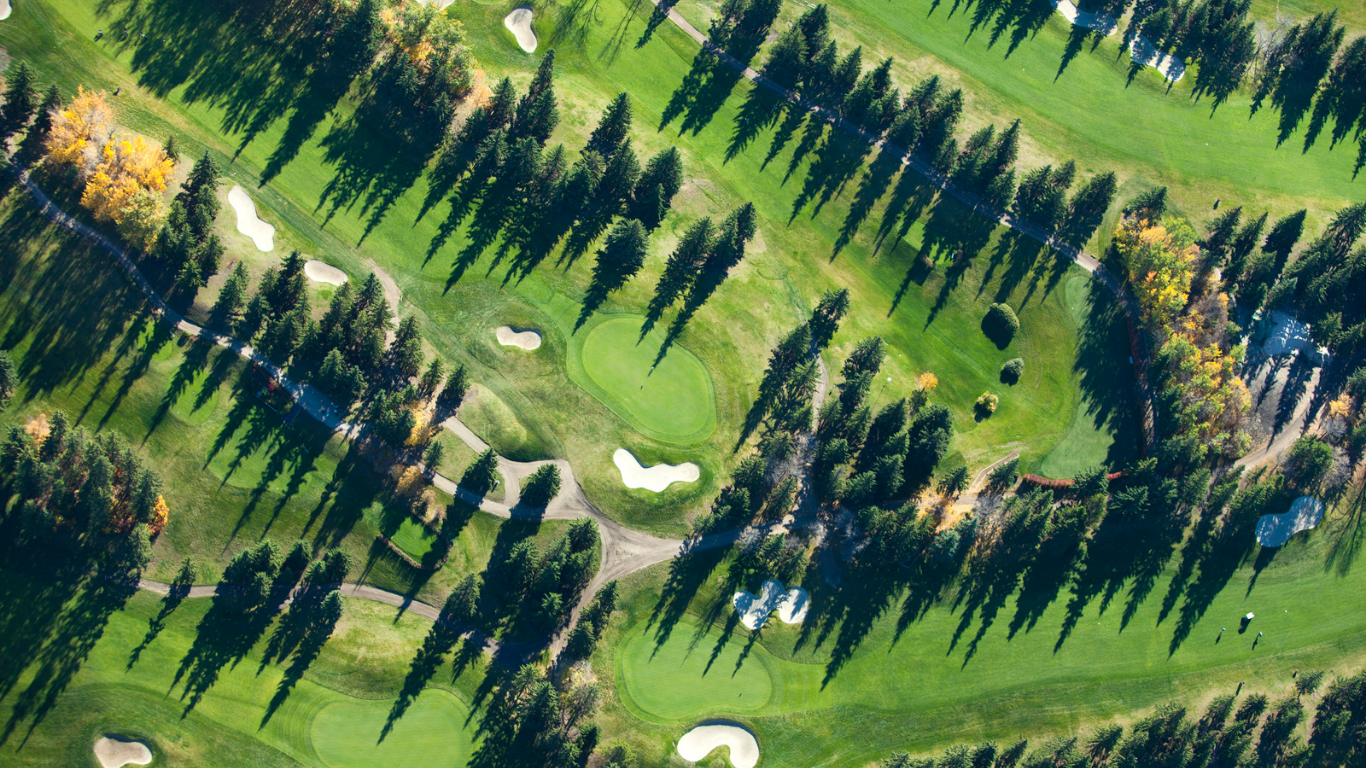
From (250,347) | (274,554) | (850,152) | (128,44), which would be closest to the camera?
(274,554)

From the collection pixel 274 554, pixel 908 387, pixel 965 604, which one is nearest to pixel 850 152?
pixel 908 387

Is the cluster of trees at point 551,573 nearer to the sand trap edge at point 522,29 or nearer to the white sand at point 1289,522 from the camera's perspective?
the sand trap edge at point 522,29

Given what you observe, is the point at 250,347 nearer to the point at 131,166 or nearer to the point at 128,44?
the point at 131,166

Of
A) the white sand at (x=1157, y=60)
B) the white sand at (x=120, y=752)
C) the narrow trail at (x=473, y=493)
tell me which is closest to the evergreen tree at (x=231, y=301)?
the narrow trail at (x=473, y=493)

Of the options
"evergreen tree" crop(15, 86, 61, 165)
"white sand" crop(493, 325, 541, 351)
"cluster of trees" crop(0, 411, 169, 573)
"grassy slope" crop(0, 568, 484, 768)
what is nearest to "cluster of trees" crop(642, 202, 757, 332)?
"white sand" crop(493, 325, 541, 351)

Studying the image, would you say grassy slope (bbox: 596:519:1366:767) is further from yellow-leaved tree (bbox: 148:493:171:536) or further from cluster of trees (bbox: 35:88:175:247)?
cluster of trees (bbox: 35:88:175:247)

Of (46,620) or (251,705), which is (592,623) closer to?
(251,705)

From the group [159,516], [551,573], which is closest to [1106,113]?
[551,573]
